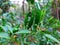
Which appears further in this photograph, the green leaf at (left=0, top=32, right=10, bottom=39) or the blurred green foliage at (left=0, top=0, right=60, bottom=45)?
the blurred green foliage at (left=0, top=0, right=60, bottom=45)

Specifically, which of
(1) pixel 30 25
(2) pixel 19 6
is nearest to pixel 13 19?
(1) pixel 30 25

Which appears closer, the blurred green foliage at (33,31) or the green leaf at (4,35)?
the green leaf at (4,35)

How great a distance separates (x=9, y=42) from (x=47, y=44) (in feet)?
1.24

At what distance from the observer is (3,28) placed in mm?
1398

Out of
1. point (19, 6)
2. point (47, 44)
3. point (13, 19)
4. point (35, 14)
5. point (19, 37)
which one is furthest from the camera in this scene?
point (19, 6)

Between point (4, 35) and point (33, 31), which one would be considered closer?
point (4, 35)

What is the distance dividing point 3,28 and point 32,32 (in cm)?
23

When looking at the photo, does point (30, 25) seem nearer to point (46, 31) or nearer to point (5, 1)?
point (46, 31)

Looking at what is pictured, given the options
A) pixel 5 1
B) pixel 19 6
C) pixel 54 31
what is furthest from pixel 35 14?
pixel 19 6

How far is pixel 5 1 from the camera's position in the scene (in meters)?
3.57

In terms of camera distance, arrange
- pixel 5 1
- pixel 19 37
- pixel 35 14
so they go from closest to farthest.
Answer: pixel 19 37
pixel 35 14
pixel 5 1

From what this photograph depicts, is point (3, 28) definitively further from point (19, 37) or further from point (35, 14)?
point (35, 14)

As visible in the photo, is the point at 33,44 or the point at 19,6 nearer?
the point at 33,44

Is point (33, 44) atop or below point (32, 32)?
below
